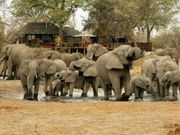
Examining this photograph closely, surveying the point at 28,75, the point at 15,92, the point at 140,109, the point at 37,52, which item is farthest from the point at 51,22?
the point at 140,109

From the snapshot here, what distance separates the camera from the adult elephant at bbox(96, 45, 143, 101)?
47.5 ft

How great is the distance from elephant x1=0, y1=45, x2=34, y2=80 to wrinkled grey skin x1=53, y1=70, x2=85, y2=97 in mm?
7090

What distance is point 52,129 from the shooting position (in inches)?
337

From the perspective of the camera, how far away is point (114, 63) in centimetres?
1469

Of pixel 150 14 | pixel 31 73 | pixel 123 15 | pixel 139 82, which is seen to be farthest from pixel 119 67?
pixel 150 14

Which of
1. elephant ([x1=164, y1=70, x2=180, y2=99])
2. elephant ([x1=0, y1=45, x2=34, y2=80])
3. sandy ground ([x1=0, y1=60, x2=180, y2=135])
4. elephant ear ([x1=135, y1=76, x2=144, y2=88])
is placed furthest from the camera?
elephant ([x1=0, y1=45, x2=34, y2=80])

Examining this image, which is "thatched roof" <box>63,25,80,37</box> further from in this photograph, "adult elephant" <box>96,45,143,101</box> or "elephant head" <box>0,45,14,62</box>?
"adult elephant" <box>96,45,143,101</box>

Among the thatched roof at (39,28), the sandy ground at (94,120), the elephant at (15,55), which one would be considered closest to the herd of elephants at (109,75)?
the sandy ground at (94,120)

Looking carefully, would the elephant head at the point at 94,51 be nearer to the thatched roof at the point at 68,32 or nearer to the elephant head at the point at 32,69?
the elephant head at the point at 32,69

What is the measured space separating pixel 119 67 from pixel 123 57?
41cm

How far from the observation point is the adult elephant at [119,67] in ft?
47.5

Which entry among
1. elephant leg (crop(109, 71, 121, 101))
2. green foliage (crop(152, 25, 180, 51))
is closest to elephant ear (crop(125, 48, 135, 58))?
elephant leg (crop(109, 71, 121, 101))

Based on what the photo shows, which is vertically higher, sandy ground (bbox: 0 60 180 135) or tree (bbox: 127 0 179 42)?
tree (bbox: 127 0 179 42)

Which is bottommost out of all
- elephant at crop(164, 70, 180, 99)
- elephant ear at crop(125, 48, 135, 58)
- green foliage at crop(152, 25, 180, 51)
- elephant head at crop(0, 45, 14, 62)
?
elephant at crop(164, 70, 180, 99)
